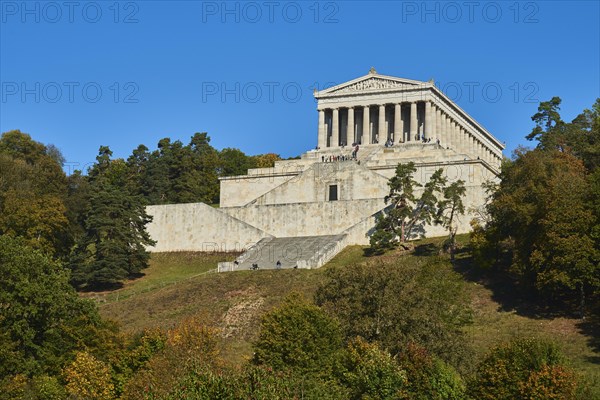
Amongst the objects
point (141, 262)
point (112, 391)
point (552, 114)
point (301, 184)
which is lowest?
point (112, 391)

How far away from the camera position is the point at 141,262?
260ft

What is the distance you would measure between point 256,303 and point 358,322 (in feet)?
48.8

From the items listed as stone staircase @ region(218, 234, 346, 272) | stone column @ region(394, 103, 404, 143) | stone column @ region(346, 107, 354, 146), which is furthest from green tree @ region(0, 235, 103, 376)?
stone column @ region(346, 107, 354, 146)

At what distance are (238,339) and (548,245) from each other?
16.4m

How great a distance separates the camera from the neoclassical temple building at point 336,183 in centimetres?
7900

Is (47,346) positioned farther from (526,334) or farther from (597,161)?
(597,161)

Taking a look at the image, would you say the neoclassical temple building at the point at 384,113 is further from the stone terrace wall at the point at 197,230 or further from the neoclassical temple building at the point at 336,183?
the stone terrace wall at the point at 197,230

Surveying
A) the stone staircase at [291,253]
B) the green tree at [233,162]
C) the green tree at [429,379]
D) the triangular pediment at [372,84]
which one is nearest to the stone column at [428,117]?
the triangular pediment at [372,84]

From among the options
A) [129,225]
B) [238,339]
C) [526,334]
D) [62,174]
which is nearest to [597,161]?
[526,334]

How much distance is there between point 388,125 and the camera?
108 meters

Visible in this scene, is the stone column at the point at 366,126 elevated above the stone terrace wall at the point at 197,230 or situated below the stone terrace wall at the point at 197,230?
above

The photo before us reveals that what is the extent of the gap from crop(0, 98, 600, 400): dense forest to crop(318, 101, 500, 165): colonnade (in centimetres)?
2701

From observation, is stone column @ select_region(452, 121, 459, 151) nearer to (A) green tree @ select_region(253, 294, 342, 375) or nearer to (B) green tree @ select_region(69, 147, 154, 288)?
(B) green tree @ select_region(69, 147, 154, 288)

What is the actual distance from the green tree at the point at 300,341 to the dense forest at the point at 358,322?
6 cm
